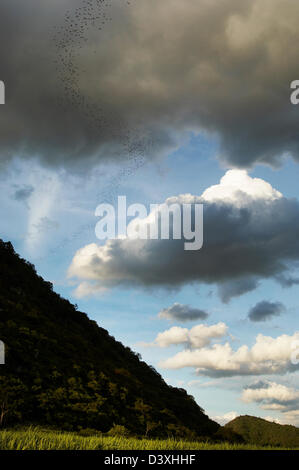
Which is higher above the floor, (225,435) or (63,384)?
(63,384)

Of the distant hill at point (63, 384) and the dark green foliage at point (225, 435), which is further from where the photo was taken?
the dark green foliage at point (225, 435)

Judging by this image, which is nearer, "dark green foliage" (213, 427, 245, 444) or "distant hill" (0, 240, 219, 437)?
"distant hill" (0, 240, 219, 437)

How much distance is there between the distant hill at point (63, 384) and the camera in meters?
36.0

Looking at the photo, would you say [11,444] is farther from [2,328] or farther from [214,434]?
[214,434]

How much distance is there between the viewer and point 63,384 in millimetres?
41031

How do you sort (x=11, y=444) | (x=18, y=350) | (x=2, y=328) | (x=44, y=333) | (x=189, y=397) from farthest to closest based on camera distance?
1. (x=189, y=397)
2. (x=44, y=333)
3. (x=2, y=328)
4. (x=18, y=350)
5. (x=11, y=444)

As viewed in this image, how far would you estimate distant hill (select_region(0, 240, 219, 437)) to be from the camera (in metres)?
36.0

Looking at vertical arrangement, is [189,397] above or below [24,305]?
below

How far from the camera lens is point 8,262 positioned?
7588cm

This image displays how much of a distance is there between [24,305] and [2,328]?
489 inches

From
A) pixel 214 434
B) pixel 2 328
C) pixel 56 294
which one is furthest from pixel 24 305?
pixel 214 434

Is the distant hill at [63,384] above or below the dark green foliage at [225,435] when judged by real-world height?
above

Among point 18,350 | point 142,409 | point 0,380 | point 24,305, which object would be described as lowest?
point 142,409
